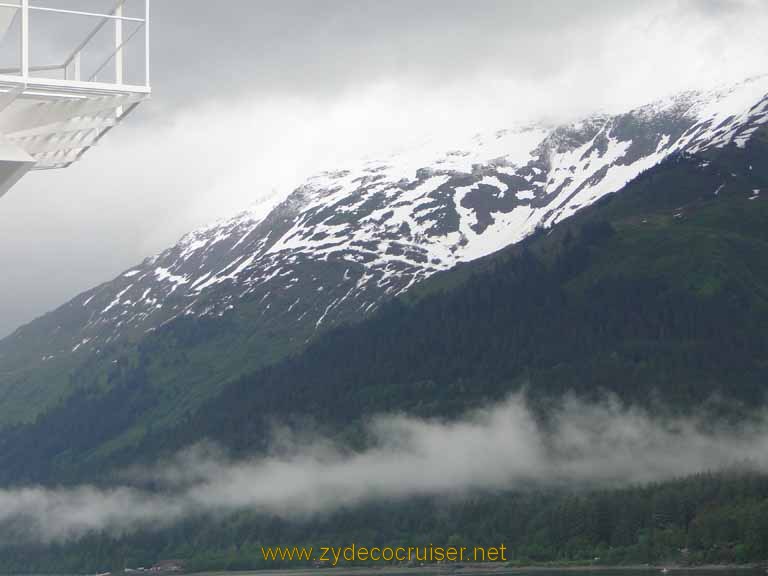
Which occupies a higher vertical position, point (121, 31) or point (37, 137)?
point (121, 31)

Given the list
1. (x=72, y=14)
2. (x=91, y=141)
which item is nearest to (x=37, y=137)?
(x=91, y=141)

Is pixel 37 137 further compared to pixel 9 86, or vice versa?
pixel 37 137

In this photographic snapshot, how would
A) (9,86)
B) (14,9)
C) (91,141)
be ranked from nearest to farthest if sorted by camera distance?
1. (9,86)
2. (14,9)
3. (91,141)

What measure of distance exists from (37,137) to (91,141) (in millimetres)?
880

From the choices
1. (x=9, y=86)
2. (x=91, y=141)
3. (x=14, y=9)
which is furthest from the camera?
(x=91, y=141)

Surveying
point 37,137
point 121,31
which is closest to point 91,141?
point 37,137

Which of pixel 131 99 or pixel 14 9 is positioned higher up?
pixel 14 9

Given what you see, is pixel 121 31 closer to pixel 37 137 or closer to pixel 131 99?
→ pixel 131 99

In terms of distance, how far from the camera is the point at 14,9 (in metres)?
19.4

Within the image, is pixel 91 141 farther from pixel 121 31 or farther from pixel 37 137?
pixel 121 31

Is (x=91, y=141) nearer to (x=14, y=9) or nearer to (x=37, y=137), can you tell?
(x=37, y=137)

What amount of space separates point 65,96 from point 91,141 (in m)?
1.74

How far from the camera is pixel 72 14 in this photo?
19375 millimetres

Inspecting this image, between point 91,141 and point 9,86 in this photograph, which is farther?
point 91,141
